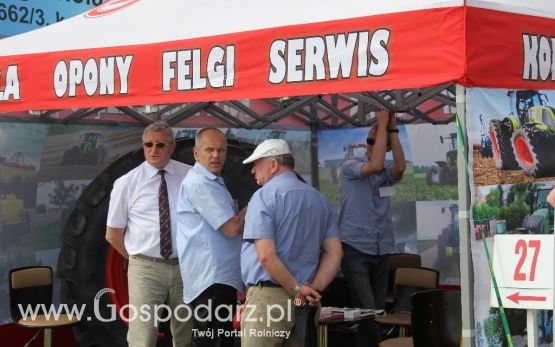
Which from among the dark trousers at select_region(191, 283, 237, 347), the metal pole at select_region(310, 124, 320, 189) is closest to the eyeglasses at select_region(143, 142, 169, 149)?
the dark trousers at select_region(191, 283, 237, 347)

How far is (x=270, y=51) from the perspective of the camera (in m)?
4.58

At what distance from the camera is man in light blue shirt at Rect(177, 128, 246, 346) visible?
17.0ft

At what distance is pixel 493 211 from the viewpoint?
4199 mm

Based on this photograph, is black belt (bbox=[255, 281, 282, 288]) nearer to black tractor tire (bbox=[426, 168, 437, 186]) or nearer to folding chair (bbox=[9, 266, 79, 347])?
folding chair (bbox=[9, 266, 79, 347])

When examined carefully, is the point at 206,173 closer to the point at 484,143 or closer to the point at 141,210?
the point at 141,210

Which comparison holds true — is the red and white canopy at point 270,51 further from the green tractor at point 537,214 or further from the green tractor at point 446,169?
the green tractor at point 446,169

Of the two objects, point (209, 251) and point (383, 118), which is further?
point (383, 118)

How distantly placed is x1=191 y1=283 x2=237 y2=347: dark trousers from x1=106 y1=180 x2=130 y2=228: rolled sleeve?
3.04 feet

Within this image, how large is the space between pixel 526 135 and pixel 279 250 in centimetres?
134

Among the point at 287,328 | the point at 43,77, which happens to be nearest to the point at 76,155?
the point at 43,77

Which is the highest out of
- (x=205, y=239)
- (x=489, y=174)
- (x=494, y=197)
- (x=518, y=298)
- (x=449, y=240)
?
(x=489, y=174)

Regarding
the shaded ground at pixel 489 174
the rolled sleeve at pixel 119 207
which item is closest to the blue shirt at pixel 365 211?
the rolled sleeve at pixel 119 207

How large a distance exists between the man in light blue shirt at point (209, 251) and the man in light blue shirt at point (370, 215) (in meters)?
1.72

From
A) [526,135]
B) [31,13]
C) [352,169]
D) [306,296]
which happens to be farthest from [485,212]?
[31,13]
